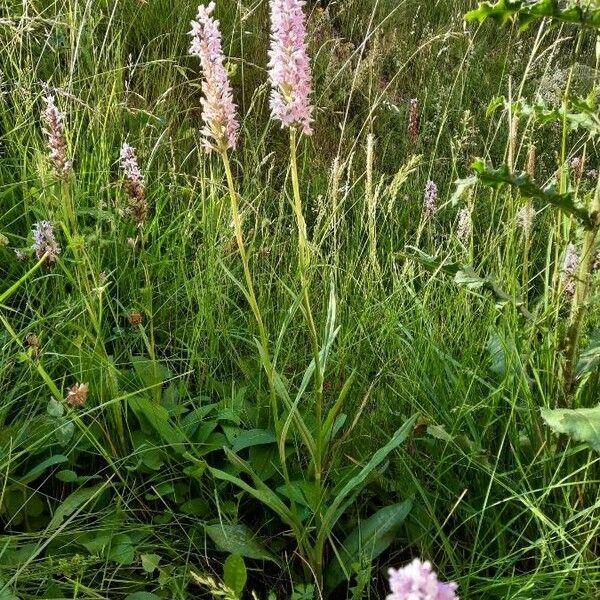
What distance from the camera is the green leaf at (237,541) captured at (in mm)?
1460

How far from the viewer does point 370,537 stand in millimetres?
1471

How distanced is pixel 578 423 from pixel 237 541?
66cm

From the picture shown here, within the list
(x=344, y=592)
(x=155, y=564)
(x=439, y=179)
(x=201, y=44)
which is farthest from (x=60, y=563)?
(x=439, y=179)

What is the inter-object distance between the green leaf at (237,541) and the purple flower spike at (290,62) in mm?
758

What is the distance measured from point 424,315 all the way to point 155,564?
31.6 inches

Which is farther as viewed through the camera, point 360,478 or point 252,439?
point 252,439

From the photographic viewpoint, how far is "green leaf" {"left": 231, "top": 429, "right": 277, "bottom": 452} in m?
1.58

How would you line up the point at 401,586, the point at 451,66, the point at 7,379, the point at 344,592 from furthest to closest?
the point at 451,66 → the point at 7,379 → the point at 344,592 → the point at 401,586

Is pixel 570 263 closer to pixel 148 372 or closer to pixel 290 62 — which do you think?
pixel 290 62

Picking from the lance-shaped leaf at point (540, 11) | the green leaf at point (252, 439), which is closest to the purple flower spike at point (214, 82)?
the lance-shaped leaf at point (540, 11)

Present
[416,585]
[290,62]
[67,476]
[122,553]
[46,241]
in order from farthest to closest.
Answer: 1. [46,241]
2. [67,476]
3. [122,553]
4. [290,62]
5. [416,585]

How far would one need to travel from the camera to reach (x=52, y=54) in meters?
3.05

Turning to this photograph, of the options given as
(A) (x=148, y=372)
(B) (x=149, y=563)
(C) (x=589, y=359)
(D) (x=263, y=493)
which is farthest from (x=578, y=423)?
(A) (x=148, y=372)

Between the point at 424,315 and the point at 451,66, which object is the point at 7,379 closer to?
the point at 424,315
